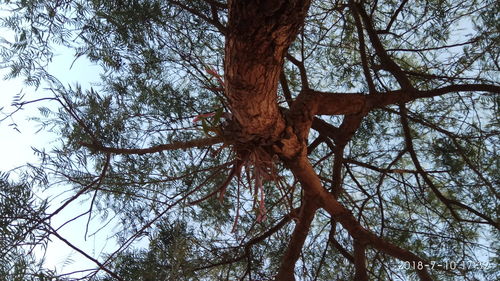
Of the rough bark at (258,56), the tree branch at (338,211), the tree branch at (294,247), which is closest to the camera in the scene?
the rough bark at (258,56)

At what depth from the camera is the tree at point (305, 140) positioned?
1302 millimetres

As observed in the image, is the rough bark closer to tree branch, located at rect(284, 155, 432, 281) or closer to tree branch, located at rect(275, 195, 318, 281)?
tree branch, located at rect(284, 155, 432, 281)

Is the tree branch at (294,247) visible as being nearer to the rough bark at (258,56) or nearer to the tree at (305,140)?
the tree at (305,140)

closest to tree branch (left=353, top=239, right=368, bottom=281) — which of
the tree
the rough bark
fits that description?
the tree

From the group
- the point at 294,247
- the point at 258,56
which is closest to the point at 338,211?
the point at 294,247

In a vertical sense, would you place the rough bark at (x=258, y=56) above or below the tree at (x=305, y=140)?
below

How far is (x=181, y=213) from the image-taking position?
160cm

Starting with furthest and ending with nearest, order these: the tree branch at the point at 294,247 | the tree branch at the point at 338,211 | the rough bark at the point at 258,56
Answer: the tree branch at the point at 294,247 < the tree branch at the point at 338,211 < the rough bark at the point at 258,56

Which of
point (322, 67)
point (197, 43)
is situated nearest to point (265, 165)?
point (197, 43)

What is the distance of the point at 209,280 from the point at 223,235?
16cm

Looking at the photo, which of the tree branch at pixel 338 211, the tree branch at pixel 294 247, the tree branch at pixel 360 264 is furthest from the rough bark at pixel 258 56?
the tree branch at pixel 360 264

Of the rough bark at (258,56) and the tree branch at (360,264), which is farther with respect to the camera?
the tree branch at (360,264)

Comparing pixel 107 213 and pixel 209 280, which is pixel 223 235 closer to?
pixel 209 280

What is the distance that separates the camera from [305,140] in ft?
3.53
